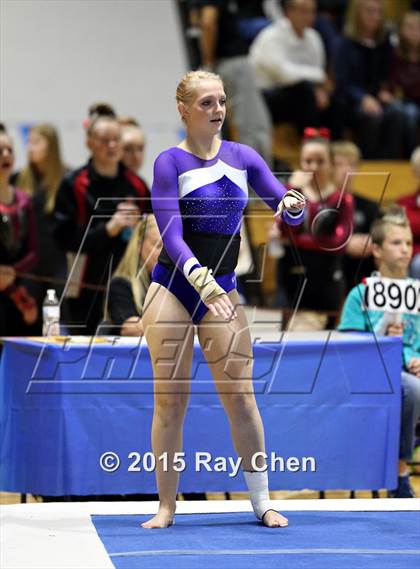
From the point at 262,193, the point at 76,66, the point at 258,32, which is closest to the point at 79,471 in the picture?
the point at 262,193

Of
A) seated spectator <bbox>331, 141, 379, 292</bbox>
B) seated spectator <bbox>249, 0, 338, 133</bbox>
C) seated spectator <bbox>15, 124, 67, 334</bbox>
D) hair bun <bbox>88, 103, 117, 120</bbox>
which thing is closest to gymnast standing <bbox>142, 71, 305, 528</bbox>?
hair bun <bbox>88, 103, 117, 120</bbox>

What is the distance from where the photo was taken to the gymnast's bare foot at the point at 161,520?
3.83 m

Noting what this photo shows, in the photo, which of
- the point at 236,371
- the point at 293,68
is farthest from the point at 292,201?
the point at 293,68

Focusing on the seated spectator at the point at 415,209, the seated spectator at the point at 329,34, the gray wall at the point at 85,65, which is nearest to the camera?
the seated spectator at the point at 415,209

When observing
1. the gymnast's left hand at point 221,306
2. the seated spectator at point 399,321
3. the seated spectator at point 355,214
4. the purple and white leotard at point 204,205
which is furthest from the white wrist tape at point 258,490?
the seated spectator at point 355,214

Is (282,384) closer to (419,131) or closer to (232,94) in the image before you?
(232,94)

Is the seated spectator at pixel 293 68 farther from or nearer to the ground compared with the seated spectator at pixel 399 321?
farther from the ground

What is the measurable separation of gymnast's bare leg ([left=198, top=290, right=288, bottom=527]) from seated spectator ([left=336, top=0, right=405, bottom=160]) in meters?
4.82

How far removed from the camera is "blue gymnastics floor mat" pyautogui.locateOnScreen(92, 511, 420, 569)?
11.2ft

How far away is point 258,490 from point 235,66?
4369mm

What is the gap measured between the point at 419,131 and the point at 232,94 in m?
1.61

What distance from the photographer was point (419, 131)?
858 centimetres

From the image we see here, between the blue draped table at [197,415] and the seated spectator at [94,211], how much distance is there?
875 millimetres

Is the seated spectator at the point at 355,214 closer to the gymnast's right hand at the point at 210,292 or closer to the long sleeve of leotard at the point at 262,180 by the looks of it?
the long sleeve of leotard at the point at 262,180
